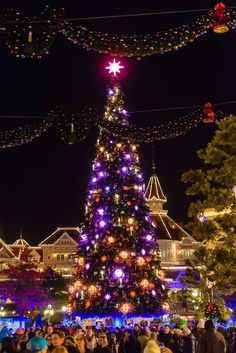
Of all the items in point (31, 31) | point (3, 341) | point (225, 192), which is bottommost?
point (3, 341)

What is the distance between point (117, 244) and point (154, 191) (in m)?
55.9

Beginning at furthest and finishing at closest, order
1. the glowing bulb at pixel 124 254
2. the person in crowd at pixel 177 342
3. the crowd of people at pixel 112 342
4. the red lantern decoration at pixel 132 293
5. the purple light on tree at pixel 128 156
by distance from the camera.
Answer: the purple light on tree at pixel 128 156, the glowing bulb at pixel 124 254, the red lantern decoration at pixel 132 293, the person in crowd at pixel 177 342, the crowd of people at pixel 112 342

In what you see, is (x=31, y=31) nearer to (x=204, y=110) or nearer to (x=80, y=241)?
(x=204, y=110)

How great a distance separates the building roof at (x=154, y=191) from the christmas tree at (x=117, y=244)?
53.4 meters

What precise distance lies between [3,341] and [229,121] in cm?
1261

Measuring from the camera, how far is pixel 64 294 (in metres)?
68.4

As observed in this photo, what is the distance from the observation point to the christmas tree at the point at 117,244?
31.6 m

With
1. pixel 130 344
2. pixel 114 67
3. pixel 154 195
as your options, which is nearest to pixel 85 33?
pixel 130 344

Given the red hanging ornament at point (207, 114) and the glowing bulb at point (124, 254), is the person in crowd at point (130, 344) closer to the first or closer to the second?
the red hanging ornament at point (207, 114)

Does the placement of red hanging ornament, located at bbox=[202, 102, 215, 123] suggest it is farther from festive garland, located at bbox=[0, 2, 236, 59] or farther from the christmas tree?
the christmas tree

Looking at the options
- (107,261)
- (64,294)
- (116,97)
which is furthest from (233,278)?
(64,294)

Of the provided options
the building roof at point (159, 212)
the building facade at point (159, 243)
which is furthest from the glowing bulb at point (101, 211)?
the building facade at point (159, 243)

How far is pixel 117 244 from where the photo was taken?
32062 millimetres

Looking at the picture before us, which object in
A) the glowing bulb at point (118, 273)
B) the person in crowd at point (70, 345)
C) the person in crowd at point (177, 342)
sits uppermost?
the glowing bulb at point (118, 273)
